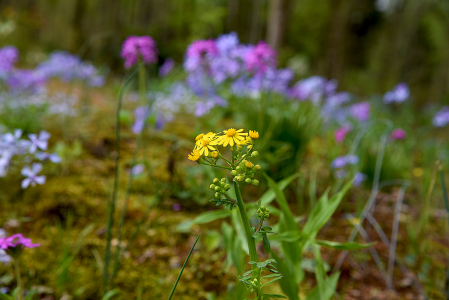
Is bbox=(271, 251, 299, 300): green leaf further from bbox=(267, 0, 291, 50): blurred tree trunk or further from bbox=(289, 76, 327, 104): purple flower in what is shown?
bbox=(267, 0, 291, 50): blurred tree trunk

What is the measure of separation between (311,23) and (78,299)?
1837 cm

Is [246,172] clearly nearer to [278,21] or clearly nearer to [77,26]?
[278,21]

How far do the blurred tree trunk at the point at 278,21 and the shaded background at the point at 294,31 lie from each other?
13mm

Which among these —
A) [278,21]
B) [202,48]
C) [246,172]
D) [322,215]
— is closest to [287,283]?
[322,215]

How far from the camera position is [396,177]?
8.37 feet

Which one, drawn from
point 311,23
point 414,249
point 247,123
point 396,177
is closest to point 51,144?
point 247,123

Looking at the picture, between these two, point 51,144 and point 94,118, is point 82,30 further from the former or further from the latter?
point 51,144

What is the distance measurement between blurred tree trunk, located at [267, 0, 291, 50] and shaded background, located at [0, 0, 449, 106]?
0.01 m

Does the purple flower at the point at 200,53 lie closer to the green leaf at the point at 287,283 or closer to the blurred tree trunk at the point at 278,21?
the green leaf at the point at 287,283

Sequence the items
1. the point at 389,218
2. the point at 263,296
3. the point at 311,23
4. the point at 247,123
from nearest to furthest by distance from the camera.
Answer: the point at 263,296 < the point at 389,218 < the point at 247,123 < the point at 311,23

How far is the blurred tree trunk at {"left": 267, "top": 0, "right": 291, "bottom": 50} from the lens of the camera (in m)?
3.95

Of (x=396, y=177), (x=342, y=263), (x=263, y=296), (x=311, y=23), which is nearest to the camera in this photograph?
(x=263, y=296)

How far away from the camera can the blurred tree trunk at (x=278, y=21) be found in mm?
3947

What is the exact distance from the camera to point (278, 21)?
157 inches
